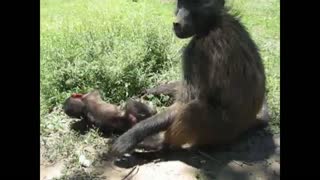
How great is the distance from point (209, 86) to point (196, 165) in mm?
701

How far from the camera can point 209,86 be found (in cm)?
448

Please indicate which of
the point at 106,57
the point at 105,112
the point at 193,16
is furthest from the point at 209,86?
the point at 106,57

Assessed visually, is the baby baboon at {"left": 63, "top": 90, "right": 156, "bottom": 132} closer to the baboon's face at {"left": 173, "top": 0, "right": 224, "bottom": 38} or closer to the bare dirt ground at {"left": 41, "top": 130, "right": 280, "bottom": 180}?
the bare dirt ground at {"left": 41, "top": 130, "right": 280, "bottom": 180}

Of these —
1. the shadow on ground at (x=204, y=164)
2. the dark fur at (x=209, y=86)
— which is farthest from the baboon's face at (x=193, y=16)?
the shadow on ground at (x=204, y=164)

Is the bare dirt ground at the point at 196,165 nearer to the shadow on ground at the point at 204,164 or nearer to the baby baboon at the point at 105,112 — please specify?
the shadow on ground at the point at 204,164

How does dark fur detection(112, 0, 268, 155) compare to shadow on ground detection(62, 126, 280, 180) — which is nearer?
shadow on ground detection(62, 126, 280, 180)

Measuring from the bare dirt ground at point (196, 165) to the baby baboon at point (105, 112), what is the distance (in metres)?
0.45

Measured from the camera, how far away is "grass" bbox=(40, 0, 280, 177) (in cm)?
501

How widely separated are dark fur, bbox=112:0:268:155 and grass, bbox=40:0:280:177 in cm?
57

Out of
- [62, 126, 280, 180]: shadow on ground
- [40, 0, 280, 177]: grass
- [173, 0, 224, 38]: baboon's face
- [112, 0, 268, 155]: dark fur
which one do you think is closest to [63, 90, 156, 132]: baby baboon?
[40, 0, 280, 177]: grass

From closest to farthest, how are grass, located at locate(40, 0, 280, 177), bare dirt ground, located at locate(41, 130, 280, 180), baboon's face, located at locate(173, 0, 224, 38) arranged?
1. bare dirt ground, located at locate(41, 130, 280, 180)
2. baboon's face, located at locate(173, 0, 224, 38)
3. grass, located at locate(40, 0, 280, 177)

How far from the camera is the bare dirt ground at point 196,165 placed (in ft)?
14.1

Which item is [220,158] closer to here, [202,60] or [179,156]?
[179,156]

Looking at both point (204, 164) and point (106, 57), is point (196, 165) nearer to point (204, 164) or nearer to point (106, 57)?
point (204, 164)
